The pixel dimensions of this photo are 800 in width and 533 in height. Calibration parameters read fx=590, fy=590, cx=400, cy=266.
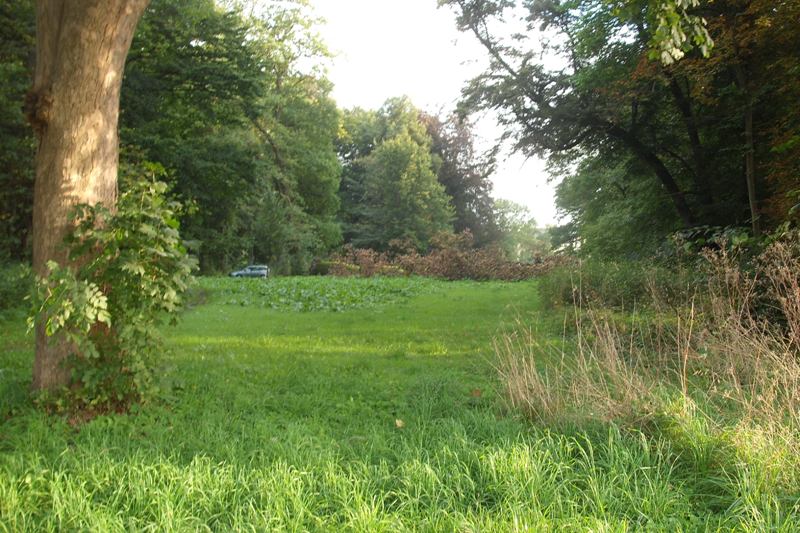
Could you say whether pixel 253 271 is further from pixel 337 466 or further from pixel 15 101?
pixel 337 466

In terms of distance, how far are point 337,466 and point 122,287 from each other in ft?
7.69

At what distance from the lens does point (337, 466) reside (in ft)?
11.9

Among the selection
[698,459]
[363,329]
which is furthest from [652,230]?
[698,459]

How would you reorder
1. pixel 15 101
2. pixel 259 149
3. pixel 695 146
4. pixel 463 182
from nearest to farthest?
pixel 15 101
pixel 695 146
pixel 259 149
pixel 463 182

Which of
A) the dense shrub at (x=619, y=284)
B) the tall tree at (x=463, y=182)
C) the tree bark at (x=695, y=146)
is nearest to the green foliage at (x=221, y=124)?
the dense shrub at (x=619, y=284)

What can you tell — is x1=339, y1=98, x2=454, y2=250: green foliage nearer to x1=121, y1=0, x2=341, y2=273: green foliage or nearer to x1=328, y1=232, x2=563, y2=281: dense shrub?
x1=121, y1=0, x2=341, y2=273: green foliage

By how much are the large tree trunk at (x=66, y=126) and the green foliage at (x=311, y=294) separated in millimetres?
8792

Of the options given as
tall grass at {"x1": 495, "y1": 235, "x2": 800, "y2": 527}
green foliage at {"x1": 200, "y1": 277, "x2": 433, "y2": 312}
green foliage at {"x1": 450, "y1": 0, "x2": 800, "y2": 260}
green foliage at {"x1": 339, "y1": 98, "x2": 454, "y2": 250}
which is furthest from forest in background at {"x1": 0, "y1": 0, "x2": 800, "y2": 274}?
green foliage at {"x1": 339, "y1": 98, "x2": 454, "y2": 250}

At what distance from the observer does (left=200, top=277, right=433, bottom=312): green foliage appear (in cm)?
1438

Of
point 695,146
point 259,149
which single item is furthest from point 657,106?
point 259,149

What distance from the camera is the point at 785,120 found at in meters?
10.4

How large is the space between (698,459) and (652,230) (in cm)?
1550

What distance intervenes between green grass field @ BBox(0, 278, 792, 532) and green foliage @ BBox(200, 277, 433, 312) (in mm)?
7790

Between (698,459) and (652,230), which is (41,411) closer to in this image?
(698,459)
